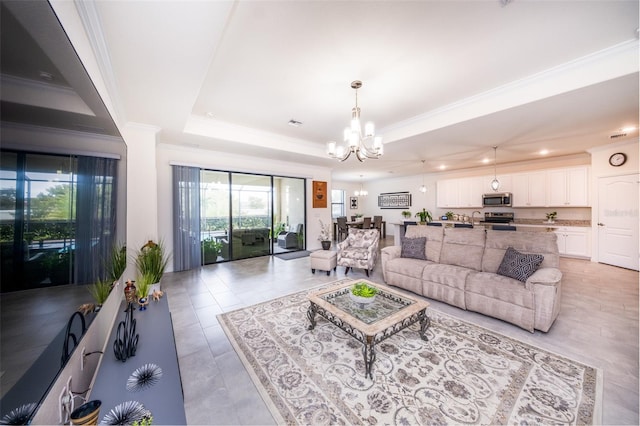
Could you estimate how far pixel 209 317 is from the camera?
9.50 feet

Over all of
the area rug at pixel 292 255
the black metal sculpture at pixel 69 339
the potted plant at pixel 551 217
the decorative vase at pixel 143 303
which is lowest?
the area rug at pixel 292 255

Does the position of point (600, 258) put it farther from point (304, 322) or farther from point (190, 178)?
point (190, 178)

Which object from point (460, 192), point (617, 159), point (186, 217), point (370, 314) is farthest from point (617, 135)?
point (186, 217)

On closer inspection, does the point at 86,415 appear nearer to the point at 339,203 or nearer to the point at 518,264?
the point at 518,264

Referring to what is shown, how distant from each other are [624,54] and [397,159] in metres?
4.08

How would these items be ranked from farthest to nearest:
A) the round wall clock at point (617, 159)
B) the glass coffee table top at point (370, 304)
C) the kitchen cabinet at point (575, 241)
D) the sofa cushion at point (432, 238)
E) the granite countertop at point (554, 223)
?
the granite countertop at point (554, 223)
the kitchen cabinet at point (575, 241)
the round wall clock at point (617, 159)
the sofa cushion at point (432, 238)
the glass coffee table top at point (370, 304)

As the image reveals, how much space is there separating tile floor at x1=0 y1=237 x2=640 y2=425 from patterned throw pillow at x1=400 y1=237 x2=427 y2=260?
0.79m

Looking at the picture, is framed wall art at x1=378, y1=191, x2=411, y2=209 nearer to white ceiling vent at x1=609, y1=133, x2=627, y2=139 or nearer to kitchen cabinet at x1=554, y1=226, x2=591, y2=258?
kitchen cabinet at x1=554, y1=226, x2=591, y2=258

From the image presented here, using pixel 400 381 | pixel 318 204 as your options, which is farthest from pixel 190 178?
pixel 400 381

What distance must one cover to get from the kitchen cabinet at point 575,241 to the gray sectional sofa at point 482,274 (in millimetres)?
3954

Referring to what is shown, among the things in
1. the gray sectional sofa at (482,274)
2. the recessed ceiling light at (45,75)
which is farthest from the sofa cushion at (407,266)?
the recessed ceiling light at (45,75)

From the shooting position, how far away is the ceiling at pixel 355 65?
1682mm

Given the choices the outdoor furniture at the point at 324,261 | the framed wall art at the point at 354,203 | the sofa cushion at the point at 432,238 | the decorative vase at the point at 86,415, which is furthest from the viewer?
the framed wall art at the point at 354,203

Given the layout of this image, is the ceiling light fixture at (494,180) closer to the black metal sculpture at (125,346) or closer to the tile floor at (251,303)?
the tile floor at (251,303)
